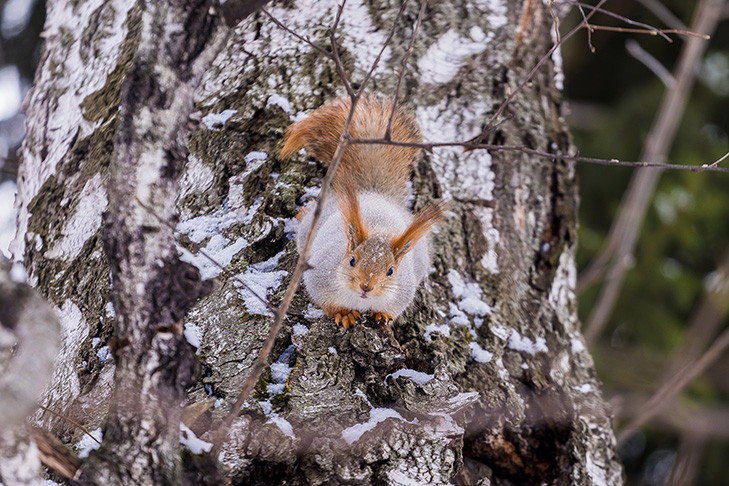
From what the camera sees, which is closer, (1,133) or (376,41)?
(376,41)

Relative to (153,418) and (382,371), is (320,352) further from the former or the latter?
(153,418)

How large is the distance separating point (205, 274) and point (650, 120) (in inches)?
125

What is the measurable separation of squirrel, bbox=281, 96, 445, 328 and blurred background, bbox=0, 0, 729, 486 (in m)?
1.07

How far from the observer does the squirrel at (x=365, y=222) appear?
1.58m

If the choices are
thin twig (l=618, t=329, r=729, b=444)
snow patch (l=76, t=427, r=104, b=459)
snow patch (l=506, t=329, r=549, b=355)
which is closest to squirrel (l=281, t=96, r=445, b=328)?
snow patch (l=506, t=329, r=549, b=355)

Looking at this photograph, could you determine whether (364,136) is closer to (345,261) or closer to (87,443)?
(345,261)

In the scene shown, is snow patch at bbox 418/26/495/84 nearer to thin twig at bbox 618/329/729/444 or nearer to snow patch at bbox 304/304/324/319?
snow patch at bbox 304/304/324/319

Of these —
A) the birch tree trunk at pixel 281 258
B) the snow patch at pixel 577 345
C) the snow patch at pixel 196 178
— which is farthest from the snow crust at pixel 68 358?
the snow patch at pixel 577 345

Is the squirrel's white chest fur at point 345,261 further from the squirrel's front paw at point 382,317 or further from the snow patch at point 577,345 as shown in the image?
the snow patch at point 577,345

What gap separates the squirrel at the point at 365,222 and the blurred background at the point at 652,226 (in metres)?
1.07

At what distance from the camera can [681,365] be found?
279 centimetres

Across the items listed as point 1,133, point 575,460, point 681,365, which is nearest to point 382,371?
point 575,460

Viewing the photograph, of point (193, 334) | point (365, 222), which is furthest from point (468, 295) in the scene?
point (193, 334)

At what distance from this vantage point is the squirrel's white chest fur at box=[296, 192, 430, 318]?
1.66 m
